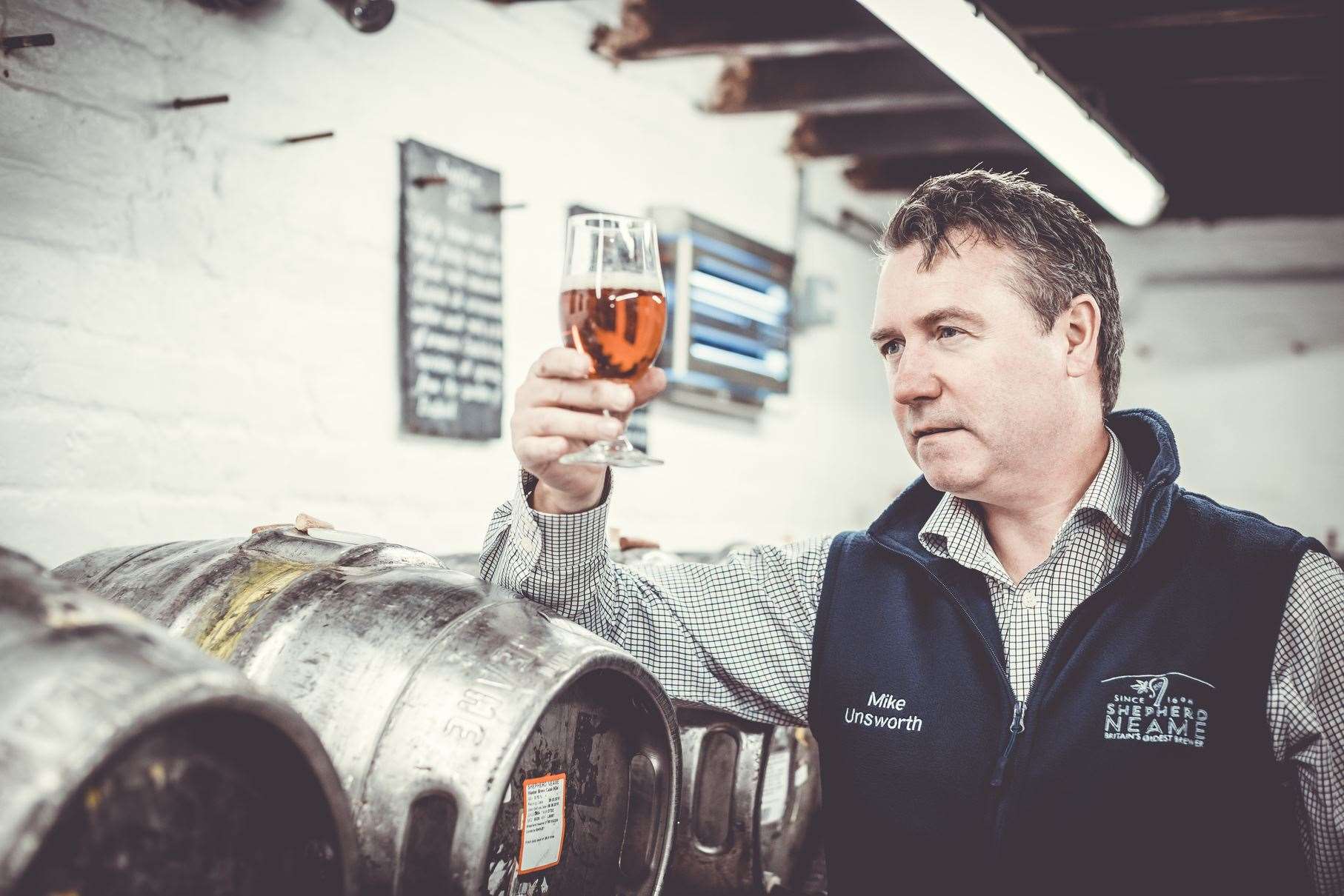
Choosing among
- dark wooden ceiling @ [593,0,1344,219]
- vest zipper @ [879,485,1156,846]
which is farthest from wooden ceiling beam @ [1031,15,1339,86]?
vest zipper @ [879,485,1156,846]

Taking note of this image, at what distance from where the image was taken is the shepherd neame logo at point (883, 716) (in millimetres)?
1789

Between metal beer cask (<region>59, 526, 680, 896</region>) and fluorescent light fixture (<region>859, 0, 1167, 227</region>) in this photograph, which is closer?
metal beer cask (<region>59, 526, 680, 896</region>)

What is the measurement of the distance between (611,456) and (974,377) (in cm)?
81

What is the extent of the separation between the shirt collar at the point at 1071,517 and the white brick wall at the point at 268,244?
1516 millimetres

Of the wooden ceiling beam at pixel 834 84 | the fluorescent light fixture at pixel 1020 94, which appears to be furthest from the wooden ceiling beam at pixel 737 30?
the fluorescent light fixture at pixel 1020 94

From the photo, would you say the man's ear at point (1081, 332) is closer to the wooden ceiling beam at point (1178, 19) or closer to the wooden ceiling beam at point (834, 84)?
the wooden ceiling beam at point (1178, 19)

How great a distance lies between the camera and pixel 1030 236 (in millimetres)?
1874

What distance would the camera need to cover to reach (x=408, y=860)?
3.91ft

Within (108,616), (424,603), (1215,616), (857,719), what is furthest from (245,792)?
(1215,616)

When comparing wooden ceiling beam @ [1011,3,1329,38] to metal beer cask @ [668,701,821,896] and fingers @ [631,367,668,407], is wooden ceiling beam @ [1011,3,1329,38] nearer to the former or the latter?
metal beer cask @ [668,701,821,896]

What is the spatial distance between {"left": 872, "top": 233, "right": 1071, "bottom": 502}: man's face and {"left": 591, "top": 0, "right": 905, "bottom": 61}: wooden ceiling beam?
6.31 ft

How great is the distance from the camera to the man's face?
1.79 meters

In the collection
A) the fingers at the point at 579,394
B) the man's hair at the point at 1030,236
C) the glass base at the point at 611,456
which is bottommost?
the glass base at the point at 611,456

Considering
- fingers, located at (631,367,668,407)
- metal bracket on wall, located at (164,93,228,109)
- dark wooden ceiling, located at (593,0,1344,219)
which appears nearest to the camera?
fingers, located at (631,367,668,407)
